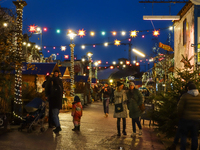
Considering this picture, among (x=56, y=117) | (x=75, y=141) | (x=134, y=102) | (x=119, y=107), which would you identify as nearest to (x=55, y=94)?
(x=56, y=117)

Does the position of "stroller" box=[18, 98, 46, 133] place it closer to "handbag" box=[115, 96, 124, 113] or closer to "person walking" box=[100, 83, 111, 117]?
"handbag" box=[115, 96, 124, 113]

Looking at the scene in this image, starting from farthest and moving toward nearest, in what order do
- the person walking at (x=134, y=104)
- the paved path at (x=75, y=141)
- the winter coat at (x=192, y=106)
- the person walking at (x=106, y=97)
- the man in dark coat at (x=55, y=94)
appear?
the person walking at (x=106, y=97) → the man in dark coat at (x=55, y=94) → the person walking at (x=134, y=104) → the paved path at (x=75, y=141) → the winter coat at (x=192, y=106)

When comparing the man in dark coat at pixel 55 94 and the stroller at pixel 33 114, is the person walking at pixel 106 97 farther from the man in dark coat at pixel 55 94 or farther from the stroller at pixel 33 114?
the stroller at pixel 33 114

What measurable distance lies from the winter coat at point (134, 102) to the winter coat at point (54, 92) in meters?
2.35

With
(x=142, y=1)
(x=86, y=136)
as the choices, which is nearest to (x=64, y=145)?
(x=86, y=136)

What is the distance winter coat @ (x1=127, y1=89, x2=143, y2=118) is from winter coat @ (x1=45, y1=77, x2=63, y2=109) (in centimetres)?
235

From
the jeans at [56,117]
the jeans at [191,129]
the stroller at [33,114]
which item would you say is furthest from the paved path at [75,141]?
the jeans at [191,129]

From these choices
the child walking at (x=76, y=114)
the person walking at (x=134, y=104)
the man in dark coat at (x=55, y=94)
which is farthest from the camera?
the child walking at (x=76, y=114)

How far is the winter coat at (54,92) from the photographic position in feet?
28.7

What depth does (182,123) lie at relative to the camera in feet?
19.6

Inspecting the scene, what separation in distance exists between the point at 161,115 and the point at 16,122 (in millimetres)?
5530

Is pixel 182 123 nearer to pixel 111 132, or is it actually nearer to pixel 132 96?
pixel 132 96

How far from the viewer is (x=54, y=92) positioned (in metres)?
8.81

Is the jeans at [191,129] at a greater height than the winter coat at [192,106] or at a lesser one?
lesser
